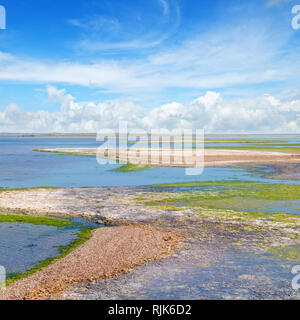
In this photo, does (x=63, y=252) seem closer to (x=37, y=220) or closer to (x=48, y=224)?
(x=48, y=224)

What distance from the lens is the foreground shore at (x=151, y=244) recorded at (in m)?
12.2

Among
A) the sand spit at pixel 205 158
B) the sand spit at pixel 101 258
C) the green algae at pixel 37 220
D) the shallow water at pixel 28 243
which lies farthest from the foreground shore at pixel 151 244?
the sand spit at pixel 205 158

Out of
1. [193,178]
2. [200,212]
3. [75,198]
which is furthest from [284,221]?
[193,178]

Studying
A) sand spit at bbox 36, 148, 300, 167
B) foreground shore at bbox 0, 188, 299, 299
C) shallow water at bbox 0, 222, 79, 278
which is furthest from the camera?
sand spit at bbox 36, 148, 300, 167

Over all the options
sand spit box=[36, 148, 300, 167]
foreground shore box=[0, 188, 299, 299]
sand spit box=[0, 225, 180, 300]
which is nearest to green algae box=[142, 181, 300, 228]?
foreground shore box=[0, 188, 299, 299]

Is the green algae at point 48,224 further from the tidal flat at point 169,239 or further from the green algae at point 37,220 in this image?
the tidal flat at point 169,239

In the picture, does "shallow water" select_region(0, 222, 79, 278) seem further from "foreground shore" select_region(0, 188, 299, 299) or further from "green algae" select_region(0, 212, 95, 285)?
"foreground shore" select_region(0, 188, 299, 299)

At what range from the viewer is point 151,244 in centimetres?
1655

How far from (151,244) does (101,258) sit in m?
2.85

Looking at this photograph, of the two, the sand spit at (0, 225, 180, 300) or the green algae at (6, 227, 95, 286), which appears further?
the green algae at (6, 227, 95, 286)

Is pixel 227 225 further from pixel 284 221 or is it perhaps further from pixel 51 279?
pixel 51 279

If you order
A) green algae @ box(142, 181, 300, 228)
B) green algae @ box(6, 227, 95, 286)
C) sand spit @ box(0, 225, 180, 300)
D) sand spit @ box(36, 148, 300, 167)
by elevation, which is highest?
sand spit @ box(36, 148, 300, 167)

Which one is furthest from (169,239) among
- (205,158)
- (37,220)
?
(205,158)

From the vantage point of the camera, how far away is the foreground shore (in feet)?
40.1
